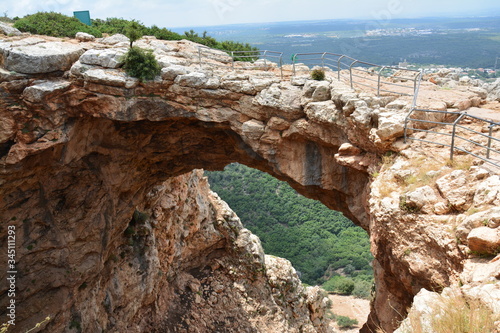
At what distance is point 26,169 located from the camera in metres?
16.4

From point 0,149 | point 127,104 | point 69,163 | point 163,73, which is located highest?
point 163,73

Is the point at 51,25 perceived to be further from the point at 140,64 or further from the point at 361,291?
the point at 361,291

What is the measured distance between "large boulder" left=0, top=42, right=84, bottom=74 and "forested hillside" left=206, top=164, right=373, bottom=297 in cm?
3760

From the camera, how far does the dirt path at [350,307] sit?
4646 cm

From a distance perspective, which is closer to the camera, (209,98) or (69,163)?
(209,98)

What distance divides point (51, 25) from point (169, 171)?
9.40m

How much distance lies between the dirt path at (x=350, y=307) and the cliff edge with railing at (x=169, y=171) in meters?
25.2

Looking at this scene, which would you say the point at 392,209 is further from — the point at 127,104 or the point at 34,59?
the point at 34,59

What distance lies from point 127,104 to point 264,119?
5.24 m

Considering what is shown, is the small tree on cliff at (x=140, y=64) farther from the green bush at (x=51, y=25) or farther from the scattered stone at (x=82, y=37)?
the green bush at (x=51, y=25)

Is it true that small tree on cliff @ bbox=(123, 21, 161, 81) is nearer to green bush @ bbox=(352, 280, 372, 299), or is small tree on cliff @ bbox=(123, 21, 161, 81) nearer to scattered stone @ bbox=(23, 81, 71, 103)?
scattered stone @ bbox=(23, 81, 71, 103)

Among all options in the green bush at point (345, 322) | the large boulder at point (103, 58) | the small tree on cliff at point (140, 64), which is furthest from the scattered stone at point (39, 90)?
the green bush at point (345, 322)

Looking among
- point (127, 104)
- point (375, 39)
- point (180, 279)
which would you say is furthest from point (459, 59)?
point (127, 104)

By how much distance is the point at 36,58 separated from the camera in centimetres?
1524
